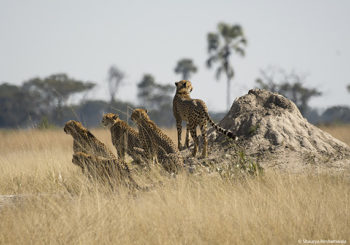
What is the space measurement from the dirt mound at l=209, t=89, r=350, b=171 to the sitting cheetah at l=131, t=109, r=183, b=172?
0.85 meters

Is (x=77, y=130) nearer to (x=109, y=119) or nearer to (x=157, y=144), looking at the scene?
(x=109, y=119)

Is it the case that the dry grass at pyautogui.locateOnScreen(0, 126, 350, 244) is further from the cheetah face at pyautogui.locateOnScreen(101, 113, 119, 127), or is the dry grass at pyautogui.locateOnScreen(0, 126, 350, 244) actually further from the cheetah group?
the cheetah face at pyautogui.locateOnScreen(101, 113, 119, 127)

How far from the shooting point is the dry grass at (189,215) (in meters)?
3.74

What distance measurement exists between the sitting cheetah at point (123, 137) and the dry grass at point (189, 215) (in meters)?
1.19

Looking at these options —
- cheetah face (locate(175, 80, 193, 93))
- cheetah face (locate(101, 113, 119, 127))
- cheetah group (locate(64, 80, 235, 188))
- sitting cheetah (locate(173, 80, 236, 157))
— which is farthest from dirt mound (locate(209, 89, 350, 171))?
cheetah face (locate(101, 113, 119, 127))

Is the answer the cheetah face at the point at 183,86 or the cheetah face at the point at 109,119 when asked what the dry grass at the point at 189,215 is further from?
the cheetah face at the point at 183,86

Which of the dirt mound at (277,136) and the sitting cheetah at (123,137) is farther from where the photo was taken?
the sitting cheetah at (123,137)

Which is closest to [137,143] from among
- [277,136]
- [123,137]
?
[123,137]

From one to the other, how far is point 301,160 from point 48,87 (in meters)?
29.1

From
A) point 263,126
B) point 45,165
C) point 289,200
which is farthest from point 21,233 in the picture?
point 263,126

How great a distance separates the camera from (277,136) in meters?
6.67

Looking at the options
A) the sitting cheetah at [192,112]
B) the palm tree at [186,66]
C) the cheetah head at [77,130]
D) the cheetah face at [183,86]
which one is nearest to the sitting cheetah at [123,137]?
the cheetah head at [77,130]

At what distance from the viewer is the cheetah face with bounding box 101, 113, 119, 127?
676 cm

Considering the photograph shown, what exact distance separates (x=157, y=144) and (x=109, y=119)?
1027 mm
